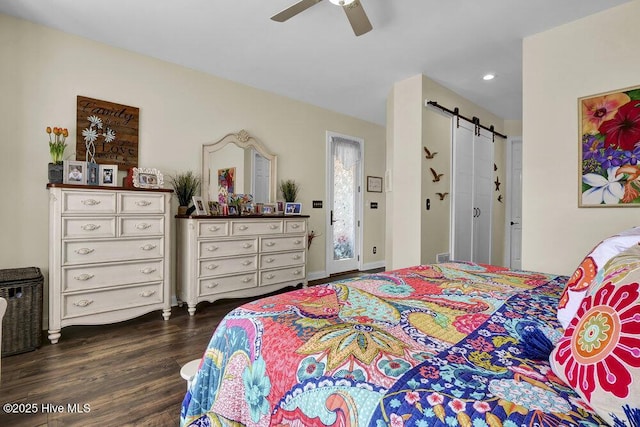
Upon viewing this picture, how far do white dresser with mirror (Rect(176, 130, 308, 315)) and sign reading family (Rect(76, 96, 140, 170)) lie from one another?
73 centimetres

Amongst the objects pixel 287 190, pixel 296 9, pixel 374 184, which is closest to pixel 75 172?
pixel 296 9

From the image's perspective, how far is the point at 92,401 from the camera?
173 centimetres

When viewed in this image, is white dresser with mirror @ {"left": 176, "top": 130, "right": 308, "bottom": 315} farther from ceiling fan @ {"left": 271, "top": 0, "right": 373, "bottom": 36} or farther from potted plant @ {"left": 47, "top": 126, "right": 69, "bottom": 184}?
ceiling fan @ {"left": 271, "top": 0, "right": 373, "bottom": 36}

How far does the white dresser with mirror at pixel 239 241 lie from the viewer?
3160 millimetres

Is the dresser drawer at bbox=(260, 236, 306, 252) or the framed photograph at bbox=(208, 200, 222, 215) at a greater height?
the framed photograph at bbox=(208, 200, 222, 215)

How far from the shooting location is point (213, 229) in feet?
10.6

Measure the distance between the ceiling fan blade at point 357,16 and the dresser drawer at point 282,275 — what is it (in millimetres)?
2599

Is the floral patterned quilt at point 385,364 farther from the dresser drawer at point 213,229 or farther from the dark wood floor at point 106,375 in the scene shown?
the dresser drawer at point 213,229

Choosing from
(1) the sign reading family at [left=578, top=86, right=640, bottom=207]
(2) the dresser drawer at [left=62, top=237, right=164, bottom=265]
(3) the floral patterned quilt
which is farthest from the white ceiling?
(3) the floral patterned quilt

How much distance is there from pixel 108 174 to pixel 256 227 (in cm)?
148

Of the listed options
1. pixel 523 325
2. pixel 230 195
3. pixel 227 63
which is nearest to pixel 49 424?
pixel 523 325

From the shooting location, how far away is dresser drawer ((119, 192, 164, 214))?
8.88 feet

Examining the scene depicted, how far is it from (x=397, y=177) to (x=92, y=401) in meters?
3.39

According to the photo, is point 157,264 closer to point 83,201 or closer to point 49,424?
point 83,201
